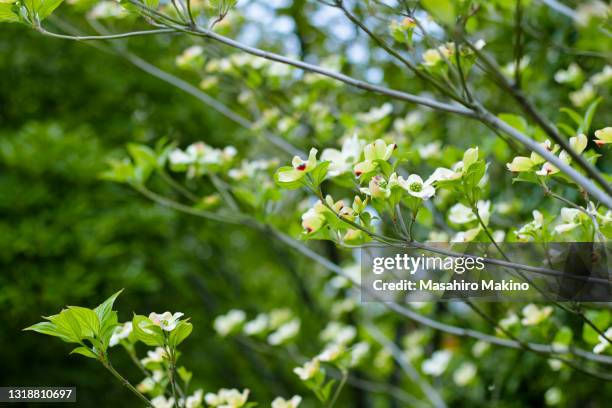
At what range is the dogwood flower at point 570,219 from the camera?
0.72 meters

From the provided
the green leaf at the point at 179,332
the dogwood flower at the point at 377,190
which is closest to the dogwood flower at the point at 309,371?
the green leaf at the point at 179,332

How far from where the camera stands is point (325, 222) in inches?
28.0

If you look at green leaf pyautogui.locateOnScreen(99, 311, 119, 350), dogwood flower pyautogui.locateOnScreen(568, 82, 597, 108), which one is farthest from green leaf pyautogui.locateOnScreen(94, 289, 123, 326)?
dogwood flower pyautogui.locateOnScreen(568, 82, 597, 108)

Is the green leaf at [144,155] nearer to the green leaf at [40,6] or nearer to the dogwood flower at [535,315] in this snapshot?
the green leaf at [40,6]

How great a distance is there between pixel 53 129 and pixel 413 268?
1220 millimetres

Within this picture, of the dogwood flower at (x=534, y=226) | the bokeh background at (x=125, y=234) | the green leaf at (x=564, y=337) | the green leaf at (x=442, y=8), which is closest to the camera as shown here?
the green leaf at (x=442, y=8)

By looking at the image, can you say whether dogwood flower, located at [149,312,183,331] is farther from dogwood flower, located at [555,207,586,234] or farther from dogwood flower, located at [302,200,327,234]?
dogwood flower, located at [555,207,586,234]

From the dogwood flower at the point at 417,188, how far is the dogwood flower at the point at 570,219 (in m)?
0.19

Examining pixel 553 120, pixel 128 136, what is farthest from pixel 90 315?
pixel 128 136

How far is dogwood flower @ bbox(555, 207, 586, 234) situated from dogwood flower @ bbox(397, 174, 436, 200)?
19 cm

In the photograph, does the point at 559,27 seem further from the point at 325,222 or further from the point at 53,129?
the point at 53,129

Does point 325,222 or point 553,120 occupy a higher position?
point 553,120

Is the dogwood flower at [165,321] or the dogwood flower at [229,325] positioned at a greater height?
the dogwood flower at [229,325]

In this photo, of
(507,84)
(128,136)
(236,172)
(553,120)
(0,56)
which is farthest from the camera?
(128,136)
